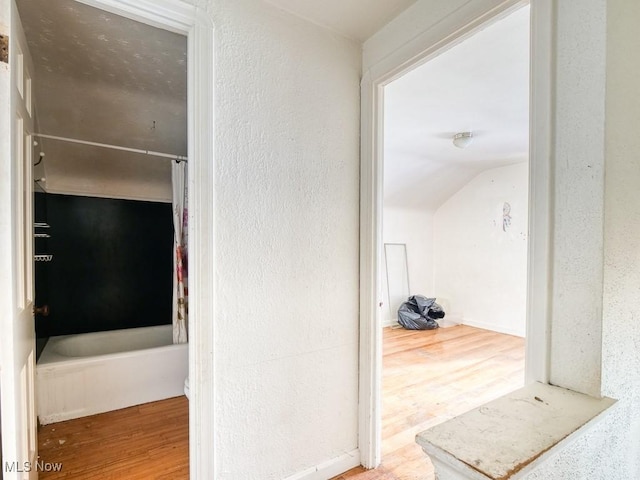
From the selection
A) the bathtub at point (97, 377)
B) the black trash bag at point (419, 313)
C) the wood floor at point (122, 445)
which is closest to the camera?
the wood floor at point (122, 445)

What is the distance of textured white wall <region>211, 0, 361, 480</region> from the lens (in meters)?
1.47

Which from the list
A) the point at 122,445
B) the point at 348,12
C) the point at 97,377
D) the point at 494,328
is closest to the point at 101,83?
the point at 348,12

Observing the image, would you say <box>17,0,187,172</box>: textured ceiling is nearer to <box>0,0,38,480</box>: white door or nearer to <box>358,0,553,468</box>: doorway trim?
<box>0,0,38,480</box>: white door

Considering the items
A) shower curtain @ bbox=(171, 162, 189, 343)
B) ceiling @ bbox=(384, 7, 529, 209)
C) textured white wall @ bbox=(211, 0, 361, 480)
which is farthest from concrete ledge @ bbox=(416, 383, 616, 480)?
shower curtain @ bbox=(171, 162, 189, 343)

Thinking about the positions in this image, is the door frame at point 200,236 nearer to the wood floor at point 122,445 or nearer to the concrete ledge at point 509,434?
the wood floor at point 122,445

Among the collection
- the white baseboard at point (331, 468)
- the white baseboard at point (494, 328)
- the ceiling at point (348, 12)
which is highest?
the ceiling at point (348, 12)

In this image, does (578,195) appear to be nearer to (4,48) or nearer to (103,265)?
(4,48)

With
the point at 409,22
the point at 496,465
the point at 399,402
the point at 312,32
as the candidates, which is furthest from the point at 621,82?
the point at 399,402

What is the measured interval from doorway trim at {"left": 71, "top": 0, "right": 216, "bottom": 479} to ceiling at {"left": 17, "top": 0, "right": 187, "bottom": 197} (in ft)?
1.62

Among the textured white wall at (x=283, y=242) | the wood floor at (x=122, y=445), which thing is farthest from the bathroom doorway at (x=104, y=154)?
the textured white wall at (x=283, y=242)

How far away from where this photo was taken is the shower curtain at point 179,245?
277 centimetres

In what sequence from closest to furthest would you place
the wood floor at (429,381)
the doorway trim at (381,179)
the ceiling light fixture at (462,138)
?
the doorway trim at (381,179)
the wood floor at (429,381)
the ceiling light fixture at (462,138)

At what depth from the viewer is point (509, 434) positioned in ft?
2.48

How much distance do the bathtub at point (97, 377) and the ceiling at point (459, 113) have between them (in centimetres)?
287
